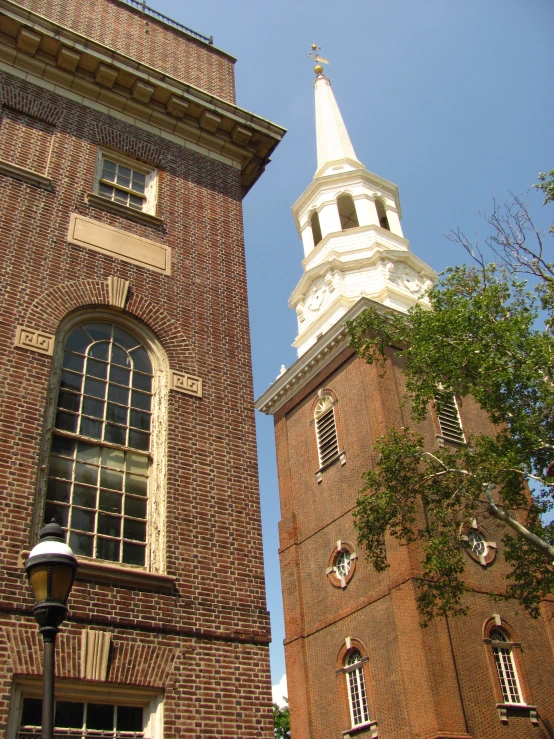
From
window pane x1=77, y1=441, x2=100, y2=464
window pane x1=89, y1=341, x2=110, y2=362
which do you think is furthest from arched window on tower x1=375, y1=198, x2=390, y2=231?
window pane x1=77, y1=441, x2=100, y2=464

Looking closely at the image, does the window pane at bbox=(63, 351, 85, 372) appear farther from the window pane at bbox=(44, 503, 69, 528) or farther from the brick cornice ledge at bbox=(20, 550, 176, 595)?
the brick cornice ledge at bbox=(20, 550, 176, 595)

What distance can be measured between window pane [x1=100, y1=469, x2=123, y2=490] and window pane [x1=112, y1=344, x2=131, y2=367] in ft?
5.50

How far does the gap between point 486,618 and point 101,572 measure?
57.0 ft

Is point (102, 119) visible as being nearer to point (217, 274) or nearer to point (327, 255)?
point (217, 274)

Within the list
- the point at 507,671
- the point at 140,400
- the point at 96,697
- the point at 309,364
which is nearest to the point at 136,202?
the point at 140,400

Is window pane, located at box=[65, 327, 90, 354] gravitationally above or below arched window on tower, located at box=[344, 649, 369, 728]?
above

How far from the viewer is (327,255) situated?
117ft

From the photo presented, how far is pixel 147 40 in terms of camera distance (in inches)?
568

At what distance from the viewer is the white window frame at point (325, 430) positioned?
2773 centimetres

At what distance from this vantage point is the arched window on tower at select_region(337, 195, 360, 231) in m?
38.9

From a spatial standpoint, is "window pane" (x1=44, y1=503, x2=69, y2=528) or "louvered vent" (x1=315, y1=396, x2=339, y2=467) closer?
"window pane" (x1=44, y1=503, x2=69, y2=528)

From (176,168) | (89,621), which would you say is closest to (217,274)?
(176,168)

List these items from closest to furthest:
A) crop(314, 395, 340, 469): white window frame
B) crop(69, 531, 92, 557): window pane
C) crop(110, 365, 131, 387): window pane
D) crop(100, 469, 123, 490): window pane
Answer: crop(69, 531, 92, 557): window pane
crop(100, 469, 123, 490): window pane
crop(110, 365, 131, 387): window pane
crop(314, 395, 340, 469): white window frame

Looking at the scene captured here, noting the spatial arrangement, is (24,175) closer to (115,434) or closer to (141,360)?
(141,360)
